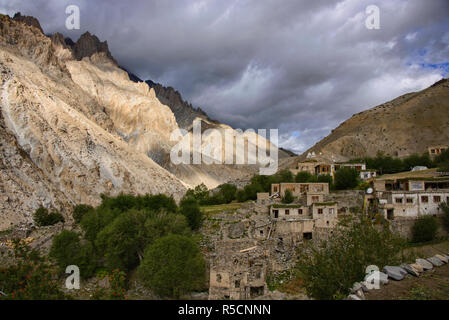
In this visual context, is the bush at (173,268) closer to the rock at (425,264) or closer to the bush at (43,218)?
the rock at (425,264)

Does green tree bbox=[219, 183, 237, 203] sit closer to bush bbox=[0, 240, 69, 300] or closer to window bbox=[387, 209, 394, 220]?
window bbox=[387, 209, 394, 220]

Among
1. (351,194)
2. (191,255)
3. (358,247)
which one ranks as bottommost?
(191,255)

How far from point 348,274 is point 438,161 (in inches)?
1498

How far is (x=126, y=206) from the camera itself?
103 feet

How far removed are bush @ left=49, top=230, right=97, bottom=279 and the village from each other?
9258 mm

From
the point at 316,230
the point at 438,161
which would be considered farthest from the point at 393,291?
the point at 438,161

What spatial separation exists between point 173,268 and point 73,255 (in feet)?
31.4

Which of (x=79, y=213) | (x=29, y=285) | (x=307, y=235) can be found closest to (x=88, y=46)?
(x=79, y=213)

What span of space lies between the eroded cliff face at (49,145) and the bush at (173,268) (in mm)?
30881

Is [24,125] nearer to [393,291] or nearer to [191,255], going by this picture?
[191,255]

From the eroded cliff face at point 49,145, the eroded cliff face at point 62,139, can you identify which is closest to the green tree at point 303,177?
the eroded cliff face at point 49,145

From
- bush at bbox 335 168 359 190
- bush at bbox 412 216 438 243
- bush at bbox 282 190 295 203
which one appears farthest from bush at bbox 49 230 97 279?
bush at bbox 335 168 359 190

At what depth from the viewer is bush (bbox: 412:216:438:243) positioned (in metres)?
22.0

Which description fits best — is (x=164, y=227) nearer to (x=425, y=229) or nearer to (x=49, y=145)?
(x=425, y=229)
